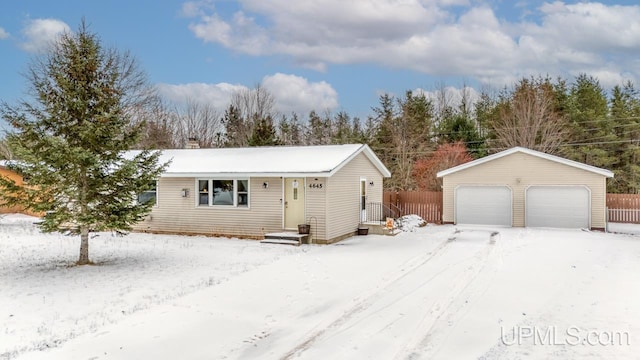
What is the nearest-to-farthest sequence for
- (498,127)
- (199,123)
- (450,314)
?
(450,314), (498,127), (199,123)

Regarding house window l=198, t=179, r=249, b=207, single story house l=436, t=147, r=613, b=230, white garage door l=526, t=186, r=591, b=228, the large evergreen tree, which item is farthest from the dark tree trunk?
white garage door l=526, t=186, r=591, b=228

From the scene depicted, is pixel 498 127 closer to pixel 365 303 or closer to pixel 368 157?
pixel 368 157

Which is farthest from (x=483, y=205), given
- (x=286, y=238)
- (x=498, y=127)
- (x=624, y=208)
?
(x=498, y=127)

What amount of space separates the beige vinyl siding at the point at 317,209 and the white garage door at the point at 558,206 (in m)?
9.82

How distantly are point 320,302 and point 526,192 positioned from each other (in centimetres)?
1427

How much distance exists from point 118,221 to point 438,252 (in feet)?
26.9

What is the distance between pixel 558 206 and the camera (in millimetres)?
17625

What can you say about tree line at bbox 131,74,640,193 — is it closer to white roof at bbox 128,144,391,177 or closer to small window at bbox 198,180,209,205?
white roof at bbox 128,144,391,177

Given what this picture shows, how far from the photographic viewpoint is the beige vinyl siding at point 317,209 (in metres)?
13.5

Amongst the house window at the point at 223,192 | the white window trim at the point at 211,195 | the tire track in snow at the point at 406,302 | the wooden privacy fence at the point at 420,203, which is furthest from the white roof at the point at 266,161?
the tire track in snow at the point at 406,302

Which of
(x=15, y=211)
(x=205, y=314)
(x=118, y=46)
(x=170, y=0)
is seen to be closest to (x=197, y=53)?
(x=118, y=46)

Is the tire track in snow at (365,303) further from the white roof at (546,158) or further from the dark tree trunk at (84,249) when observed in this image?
the white roof at (546,158)

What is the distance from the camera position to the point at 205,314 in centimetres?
632

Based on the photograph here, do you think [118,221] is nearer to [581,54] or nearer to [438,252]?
[438,252]
